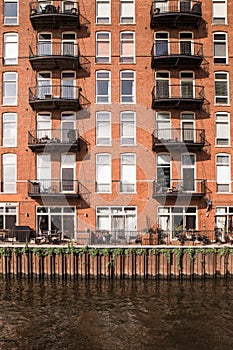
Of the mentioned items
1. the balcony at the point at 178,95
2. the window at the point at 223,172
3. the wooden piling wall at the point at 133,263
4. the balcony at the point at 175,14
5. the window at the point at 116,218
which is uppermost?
the balcony at the point at 175,14

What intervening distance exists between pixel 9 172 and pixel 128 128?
8.53m

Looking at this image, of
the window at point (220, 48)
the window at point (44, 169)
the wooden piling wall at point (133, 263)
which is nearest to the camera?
the wooden piling wall at point (133, 263)

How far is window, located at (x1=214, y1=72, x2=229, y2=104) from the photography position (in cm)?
2916

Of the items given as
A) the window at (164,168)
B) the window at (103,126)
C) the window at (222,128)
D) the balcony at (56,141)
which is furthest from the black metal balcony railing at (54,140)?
the window at (222,128)

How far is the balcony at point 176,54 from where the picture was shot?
92.2ft

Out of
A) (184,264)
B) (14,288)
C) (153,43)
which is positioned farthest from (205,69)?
(14,288)

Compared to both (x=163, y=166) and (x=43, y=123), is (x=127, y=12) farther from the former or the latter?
(x=163, y=166)

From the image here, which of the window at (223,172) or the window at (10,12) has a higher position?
the window at (10,12)

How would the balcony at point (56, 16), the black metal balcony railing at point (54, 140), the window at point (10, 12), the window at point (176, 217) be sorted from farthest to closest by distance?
the window at point (10, 12)
the balcony at point (56, 16)
the window at point (176, 217)
the black metal balcony railing at point (54, 140)

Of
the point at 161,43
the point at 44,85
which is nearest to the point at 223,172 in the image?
the point at 161,43

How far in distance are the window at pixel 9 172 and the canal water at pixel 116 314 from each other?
8.10 meters

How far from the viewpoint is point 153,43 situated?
95.9 ft

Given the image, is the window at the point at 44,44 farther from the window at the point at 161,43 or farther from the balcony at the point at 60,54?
Answer: the window at the point at 161,43

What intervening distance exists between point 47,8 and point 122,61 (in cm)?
608
